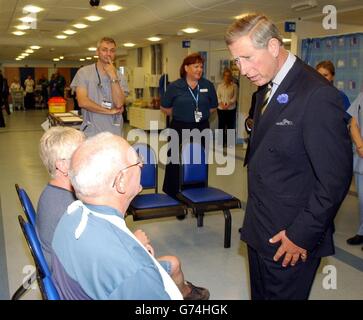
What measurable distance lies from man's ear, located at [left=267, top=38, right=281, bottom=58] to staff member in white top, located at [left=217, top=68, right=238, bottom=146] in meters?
7.28

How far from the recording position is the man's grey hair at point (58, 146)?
6.91 ft

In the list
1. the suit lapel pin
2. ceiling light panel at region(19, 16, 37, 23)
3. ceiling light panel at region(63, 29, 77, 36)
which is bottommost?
the suit lapel pin

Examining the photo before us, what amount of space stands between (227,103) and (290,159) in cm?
740

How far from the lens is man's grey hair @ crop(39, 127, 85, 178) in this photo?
83.0 inches

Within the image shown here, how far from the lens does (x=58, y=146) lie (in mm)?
2111

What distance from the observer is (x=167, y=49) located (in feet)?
37.7

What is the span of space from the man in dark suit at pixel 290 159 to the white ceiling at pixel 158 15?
4855mm

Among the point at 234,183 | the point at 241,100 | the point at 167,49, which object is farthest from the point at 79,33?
the point at 234,183

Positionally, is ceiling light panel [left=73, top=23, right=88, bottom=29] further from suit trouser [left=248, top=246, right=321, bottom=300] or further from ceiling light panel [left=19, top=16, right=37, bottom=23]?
suit trouser [left=248, top=246, right=321, bottom=300]

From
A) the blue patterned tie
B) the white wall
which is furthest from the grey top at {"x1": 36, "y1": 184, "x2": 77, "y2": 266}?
the white wall

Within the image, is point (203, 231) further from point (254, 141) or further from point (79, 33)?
point (79, 33)

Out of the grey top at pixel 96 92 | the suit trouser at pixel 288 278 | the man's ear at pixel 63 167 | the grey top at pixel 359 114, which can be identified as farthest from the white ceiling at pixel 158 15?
the suit trouser at pixel 288 278
